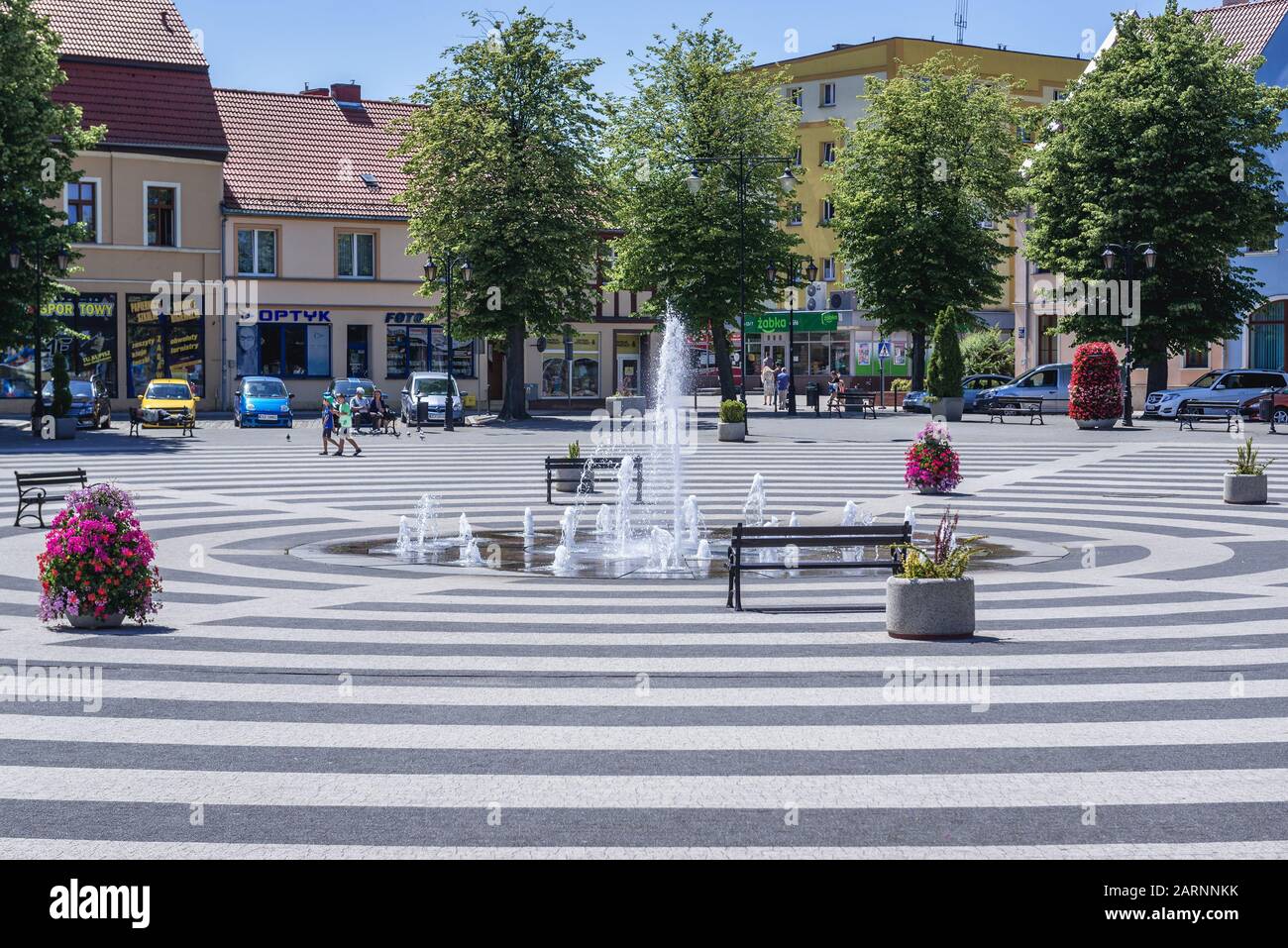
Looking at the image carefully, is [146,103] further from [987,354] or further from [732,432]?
[987,354]

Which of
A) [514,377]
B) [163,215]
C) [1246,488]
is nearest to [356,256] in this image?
[163,215]

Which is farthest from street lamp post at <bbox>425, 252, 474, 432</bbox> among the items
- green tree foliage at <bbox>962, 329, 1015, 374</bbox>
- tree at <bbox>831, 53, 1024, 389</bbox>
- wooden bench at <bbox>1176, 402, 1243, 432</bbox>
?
green tree foliage at <bbox>962, 329, 1015, 374</bbox>

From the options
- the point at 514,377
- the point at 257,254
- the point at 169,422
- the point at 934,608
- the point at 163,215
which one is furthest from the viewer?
the point at 257,254

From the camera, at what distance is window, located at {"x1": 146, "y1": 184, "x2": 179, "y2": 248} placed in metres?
57.6

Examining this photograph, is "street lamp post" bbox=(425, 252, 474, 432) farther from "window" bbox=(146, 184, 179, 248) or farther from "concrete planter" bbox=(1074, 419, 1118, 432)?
"concrete planter" bbox=(1074, 419, 1118, 432)

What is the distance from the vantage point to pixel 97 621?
13.0 m

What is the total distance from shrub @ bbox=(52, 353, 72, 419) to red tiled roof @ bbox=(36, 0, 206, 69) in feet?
64.4

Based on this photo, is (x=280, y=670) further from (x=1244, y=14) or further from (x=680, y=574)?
(x=1244, y=14)

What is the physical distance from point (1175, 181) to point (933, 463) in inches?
1231

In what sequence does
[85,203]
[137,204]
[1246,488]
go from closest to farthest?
[1246,488] → [85,203] → [137,204]

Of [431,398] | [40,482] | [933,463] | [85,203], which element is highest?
[85,203]

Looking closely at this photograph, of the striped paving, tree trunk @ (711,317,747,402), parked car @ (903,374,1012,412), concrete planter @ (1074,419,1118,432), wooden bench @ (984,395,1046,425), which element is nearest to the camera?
the striped paving

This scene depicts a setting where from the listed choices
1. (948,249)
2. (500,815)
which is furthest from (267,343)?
(500,815)

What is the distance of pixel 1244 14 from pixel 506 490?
48.1 meters
